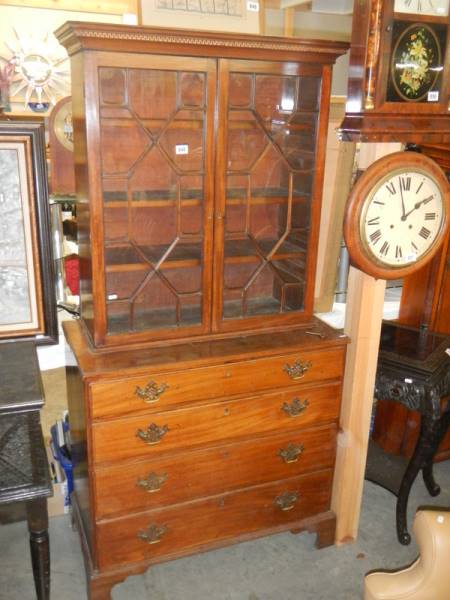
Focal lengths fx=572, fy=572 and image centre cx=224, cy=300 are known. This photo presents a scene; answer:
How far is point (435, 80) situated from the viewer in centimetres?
168

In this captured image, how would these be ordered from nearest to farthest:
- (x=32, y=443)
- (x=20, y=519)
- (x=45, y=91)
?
(x=32, y=443), (x=20, y=519), (x=45, y=91)

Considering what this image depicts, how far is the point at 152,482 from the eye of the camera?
1798 millimetres

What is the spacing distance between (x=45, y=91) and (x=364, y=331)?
11.6 feet

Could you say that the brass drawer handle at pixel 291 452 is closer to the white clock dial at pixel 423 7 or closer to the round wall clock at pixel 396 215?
the round wall clock at pixel 396 215

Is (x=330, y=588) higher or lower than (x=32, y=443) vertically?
lower

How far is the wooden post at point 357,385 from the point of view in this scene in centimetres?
189

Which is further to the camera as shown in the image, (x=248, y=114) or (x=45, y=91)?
(x=45, y=91)

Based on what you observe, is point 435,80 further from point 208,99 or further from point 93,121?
point 93,121

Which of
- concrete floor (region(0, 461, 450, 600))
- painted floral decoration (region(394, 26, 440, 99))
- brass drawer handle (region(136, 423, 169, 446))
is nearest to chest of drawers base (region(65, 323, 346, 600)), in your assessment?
brass drawer handle (region(136, 423, 169, 446))

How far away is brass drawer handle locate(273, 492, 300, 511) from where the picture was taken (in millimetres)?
2031

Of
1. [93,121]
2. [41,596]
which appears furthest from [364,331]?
[41,596]

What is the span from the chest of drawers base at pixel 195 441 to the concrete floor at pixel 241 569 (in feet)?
0.43

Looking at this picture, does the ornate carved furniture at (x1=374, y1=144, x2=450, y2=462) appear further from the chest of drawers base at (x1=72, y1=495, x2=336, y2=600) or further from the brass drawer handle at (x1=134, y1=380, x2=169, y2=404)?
the brass drawer handle at (x1=134, y1=380, x2=169, y2=404)

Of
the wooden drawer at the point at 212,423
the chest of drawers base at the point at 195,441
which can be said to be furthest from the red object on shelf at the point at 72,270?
the wooden drawer at the point at 212,423
